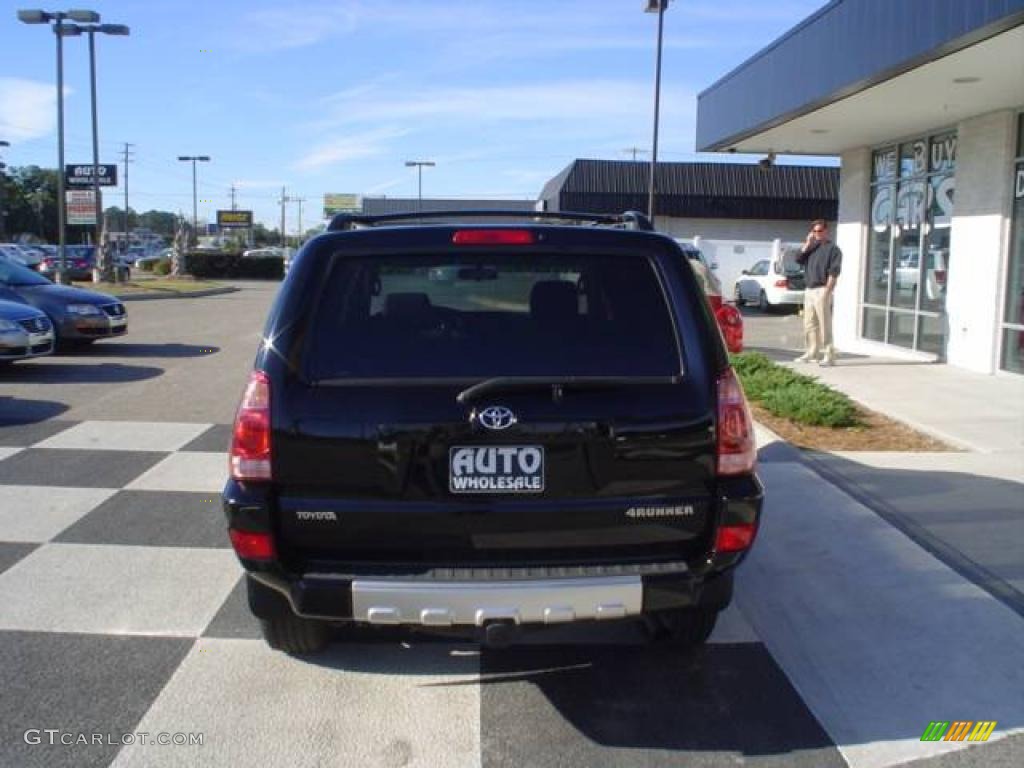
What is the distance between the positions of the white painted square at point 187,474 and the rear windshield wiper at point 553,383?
Answer: 3854 millimetres

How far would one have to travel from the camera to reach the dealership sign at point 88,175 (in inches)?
1678

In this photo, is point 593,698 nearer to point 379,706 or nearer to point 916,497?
point 379,706

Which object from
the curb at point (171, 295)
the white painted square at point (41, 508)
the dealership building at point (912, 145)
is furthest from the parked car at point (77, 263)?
the white painted square at point (41, 508)

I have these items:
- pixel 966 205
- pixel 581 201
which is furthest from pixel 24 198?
pixel 966 205

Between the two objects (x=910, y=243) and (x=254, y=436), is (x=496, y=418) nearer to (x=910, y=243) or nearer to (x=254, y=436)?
(x=254, y=436)

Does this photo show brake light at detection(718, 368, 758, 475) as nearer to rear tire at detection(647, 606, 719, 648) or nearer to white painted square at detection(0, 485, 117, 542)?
rear tire at detection(647, 606, 719, 648)

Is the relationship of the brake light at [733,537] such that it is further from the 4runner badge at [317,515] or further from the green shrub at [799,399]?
the green shrub at [799,399]

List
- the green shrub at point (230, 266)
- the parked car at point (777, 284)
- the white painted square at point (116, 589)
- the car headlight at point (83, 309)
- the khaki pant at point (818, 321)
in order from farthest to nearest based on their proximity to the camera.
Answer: the green shrub at point (230, 266) → the parked car at point (777, 284) → the car headlight at point (83, 309) → the khaki pant at point (818, 321) → the white painted square at point (116, 589)

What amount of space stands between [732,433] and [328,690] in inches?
72.7

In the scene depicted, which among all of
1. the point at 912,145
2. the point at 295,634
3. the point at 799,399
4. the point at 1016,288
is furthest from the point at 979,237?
the point at 295,634

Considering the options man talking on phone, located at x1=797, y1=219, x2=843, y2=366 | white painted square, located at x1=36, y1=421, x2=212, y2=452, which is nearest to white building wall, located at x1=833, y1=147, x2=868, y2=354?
man talking on phone, located at x1=797, y1=219, x2=843, y2=366

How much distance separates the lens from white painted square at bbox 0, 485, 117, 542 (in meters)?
5.59

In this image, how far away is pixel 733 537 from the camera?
342 cm

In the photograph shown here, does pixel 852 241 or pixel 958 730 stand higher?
pixel 852 241
